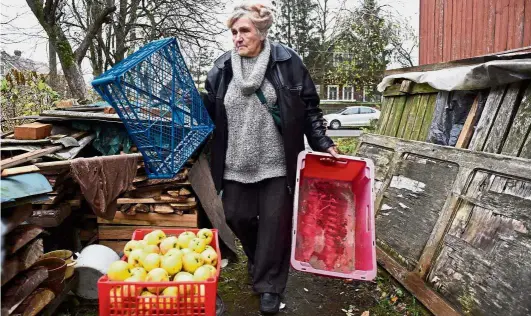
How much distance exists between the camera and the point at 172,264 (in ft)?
6.38

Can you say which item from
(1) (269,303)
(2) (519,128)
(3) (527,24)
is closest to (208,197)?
(1) (269,303)

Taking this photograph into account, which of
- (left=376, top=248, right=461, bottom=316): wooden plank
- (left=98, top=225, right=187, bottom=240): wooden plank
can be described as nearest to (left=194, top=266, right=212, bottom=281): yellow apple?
(left=376, top=248, right=461, bottom=316): wooden plank

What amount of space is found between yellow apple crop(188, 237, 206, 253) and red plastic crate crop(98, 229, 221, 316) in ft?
1.21

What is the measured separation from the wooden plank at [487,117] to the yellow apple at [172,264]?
7.37 ft

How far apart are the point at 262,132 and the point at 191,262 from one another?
1.13 meters

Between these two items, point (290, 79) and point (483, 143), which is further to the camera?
point (483, 143)

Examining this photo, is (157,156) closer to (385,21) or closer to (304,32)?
(385,21)

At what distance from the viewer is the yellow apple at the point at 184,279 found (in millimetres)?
1751

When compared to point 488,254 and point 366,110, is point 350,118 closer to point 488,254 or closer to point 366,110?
point 366,110

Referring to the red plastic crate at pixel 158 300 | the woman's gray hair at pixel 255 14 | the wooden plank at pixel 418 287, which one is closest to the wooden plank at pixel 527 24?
the wooden plank at pixel 418 287

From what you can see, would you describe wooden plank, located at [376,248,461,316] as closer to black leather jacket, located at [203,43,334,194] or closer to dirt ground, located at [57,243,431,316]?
dirt ground, located at [57,243,431,316]

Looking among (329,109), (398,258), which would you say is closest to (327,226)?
(398,258)

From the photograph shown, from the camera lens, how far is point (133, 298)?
1737 mm

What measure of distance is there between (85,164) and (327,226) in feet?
6.01
